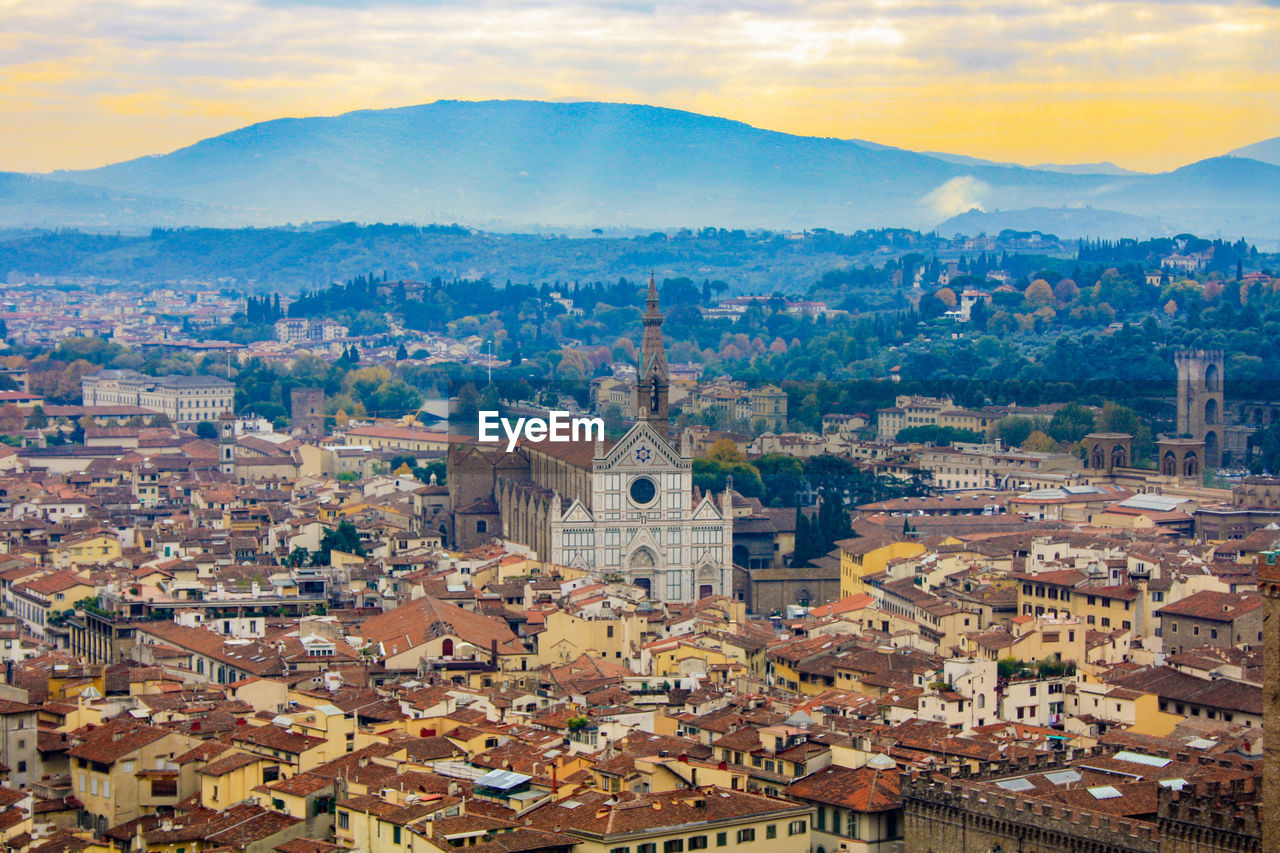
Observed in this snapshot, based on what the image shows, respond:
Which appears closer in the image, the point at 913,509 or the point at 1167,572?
the point at 1167,572

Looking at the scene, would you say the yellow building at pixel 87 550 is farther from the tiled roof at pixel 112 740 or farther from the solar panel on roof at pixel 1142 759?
the solar panel on roof at pixel 1142 759

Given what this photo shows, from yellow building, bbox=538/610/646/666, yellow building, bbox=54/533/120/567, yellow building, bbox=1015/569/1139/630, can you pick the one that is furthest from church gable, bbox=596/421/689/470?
yellow building, bbox=538/610/646/666

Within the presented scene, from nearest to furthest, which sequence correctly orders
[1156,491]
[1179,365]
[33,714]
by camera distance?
[33,714] → [1156,491] → [1179,365]

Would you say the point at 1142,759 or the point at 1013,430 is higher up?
the point at 1013,430

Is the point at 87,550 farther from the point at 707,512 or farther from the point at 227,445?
the point at 227,445

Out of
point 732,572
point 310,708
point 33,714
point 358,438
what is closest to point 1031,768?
point 310,708

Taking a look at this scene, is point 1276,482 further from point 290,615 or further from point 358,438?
point 358,438

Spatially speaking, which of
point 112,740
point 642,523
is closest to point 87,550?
point 642,523
